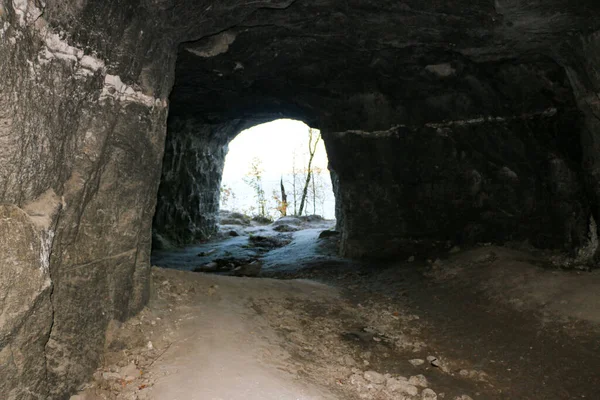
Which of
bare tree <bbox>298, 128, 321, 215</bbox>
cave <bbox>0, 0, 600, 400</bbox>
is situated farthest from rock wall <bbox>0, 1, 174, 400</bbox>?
bare tree <bbox>298, 128, 321, 215</bbox>

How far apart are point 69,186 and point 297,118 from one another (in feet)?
28.6

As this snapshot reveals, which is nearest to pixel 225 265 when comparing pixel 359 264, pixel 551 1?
pixel 359 264

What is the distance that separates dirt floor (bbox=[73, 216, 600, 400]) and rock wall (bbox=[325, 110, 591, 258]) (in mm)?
685

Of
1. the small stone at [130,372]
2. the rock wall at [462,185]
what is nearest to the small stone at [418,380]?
the small stone at [130,372]

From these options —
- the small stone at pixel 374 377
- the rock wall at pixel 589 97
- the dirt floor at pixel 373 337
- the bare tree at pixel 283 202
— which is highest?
the rock wall at pixel 589 97

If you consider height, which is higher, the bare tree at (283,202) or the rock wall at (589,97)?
the rock wall at (589,97)

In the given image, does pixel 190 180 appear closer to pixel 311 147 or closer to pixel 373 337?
pixel 373 337

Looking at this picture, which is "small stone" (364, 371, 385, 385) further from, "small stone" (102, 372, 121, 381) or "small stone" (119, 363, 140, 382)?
"small stone" (102, 372, 121, 381)

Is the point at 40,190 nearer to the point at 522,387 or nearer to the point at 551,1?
the point at 522,387

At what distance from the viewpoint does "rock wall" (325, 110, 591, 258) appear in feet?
21.6

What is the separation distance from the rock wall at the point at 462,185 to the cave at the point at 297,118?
0.03m

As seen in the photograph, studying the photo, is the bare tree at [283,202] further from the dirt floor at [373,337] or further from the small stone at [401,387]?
the small stone at [401,387]

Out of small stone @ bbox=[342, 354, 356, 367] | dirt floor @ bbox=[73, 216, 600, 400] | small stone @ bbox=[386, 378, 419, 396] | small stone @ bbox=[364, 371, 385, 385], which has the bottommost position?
small stone @ bbox=[386, 378, 419, 396]

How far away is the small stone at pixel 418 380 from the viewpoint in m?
3.95
